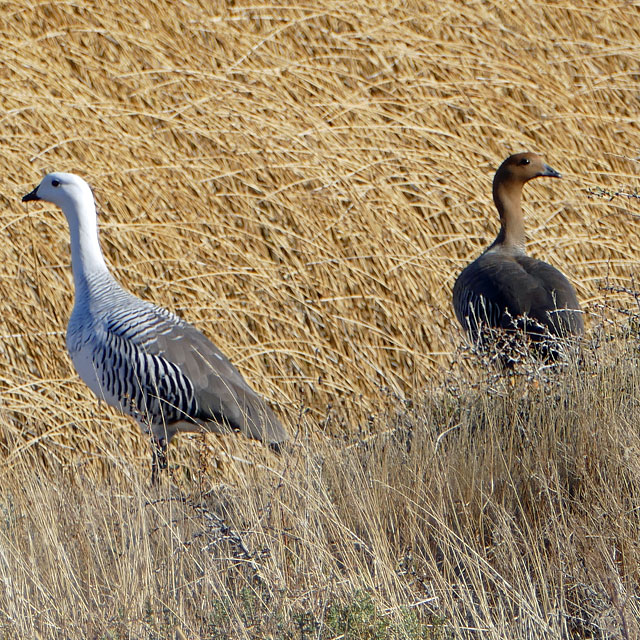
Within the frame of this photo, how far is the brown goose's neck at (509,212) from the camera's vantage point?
17.9 ft

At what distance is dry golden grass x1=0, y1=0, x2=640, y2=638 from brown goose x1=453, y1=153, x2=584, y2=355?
0.23 m

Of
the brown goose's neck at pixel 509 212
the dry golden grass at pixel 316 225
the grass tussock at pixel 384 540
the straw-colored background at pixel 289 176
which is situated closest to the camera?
the grass tussock at pixel 384 540

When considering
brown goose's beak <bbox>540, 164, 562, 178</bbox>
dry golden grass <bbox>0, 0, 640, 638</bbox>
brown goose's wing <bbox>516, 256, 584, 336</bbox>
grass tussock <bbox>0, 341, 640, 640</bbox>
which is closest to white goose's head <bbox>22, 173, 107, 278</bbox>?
dry golden grass <bbox>0, 0, 640, 638</bbox>

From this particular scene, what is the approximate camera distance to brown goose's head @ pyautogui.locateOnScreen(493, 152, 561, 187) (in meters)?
5.46

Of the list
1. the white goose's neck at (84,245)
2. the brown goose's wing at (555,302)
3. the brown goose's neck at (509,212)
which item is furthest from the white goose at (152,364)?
the brown goose's neck at (509,212)

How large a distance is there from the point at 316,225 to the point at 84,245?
132 centimetres

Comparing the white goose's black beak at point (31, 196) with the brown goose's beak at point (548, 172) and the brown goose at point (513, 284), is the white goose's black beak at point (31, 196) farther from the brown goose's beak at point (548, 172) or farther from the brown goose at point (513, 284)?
the brown goose's beak at point (548, 172)

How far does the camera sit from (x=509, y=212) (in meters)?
5.54

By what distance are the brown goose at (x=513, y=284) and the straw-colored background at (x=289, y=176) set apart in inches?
9.3

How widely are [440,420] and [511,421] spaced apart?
0.32 metres

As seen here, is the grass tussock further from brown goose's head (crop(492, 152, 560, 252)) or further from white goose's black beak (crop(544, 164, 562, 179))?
white goose's black beak (crop(544, 164, 562, 179))

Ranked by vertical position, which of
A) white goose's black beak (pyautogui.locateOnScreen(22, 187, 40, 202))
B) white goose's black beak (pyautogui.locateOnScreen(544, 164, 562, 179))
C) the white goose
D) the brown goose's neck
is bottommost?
the white goose

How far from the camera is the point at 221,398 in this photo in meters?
4.48

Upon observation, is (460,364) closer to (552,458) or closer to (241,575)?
(552,458)
